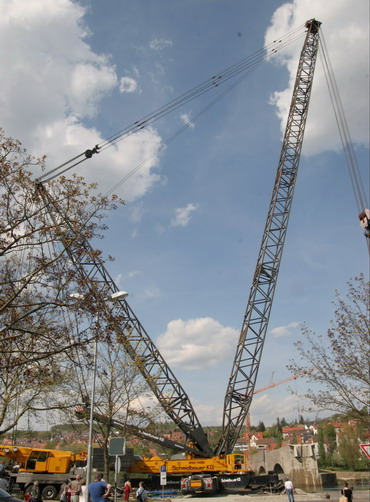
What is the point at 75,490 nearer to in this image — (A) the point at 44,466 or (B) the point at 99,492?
(B) the point at 99,492

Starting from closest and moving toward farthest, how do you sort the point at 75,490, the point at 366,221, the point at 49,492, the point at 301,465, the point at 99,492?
the point at 99,492 → the point at 366,221 → the point at 75,490 → the point at 49,492 → the point at 301,465

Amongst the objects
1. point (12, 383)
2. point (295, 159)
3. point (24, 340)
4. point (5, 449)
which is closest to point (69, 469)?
point (5, 449)

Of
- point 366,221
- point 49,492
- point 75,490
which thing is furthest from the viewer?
point 49,492

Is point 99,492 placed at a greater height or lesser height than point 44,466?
greater

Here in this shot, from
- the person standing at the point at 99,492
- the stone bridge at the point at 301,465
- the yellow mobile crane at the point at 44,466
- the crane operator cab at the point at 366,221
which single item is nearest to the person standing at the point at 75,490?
the person standing at the point at 99,492

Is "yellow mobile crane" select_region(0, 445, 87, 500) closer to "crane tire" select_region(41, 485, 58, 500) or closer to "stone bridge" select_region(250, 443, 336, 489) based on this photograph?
"crane tire" select_region(41, 485, 58, 500)

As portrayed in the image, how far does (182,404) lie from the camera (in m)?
36.1

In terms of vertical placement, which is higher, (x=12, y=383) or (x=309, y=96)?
(x=309, y=96)

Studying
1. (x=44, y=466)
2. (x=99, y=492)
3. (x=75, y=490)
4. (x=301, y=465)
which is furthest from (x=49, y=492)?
(x=301, y=465)

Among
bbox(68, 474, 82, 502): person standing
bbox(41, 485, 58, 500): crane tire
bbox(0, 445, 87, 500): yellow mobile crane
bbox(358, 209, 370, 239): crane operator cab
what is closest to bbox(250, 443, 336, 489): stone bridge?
bbox(0, 445, 87, 500): yellow mobile crane

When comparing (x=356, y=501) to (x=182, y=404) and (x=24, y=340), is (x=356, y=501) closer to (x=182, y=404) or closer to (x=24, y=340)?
(x=182, y=404)

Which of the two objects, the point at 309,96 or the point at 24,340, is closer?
the point at 24,340

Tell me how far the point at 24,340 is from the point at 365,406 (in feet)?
55.9

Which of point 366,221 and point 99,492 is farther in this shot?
point 366,221
